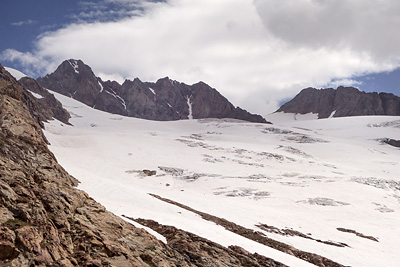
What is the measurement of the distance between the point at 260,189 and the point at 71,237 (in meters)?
37.5

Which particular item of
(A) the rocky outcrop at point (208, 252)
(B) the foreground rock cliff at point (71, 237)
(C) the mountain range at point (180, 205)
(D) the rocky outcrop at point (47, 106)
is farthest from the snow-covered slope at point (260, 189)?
(D) the rocky outcrop at point (47, 106)

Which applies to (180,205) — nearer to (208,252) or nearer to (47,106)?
(208,252)

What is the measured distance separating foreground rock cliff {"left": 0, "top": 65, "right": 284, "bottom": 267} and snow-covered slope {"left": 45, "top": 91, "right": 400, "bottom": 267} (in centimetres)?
353

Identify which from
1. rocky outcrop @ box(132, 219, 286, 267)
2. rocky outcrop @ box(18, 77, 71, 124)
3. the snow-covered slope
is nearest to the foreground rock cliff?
rocky outcrop @ box(132, 219, 286, 267)

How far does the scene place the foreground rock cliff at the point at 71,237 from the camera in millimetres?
8719

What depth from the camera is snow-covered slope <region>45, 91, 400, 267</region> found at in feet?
74.2

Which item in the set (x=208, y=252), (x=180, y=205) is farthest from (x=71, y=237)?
(x=180, y=205)

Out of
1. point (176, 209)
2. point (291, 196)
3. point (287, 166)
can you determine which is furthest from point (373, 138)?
point (176, 209)

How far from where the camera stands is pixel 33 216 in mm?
9820

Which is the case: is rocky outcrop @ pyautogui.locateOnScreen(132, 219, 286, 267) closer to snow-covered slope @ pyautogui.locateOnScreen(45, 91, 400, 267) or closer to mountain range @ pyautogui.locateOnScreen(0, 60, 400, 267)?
mountain range @ pyautogui.locateOnScreen(0, 60, 400, 267)

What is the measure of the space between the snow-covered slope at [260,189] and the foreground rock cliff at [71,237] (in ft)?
11.6

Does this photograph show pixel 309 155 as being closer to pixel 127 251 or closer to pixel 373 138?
pixel 373 138

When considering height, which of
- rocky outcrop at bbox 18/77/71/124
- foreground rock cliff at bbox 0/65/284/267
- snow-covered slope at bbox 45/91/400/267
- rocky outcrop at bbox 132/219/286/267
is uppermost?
rocky outcrop at bbox 18/77/71/124

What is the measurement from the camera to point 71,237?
10.2 meters
